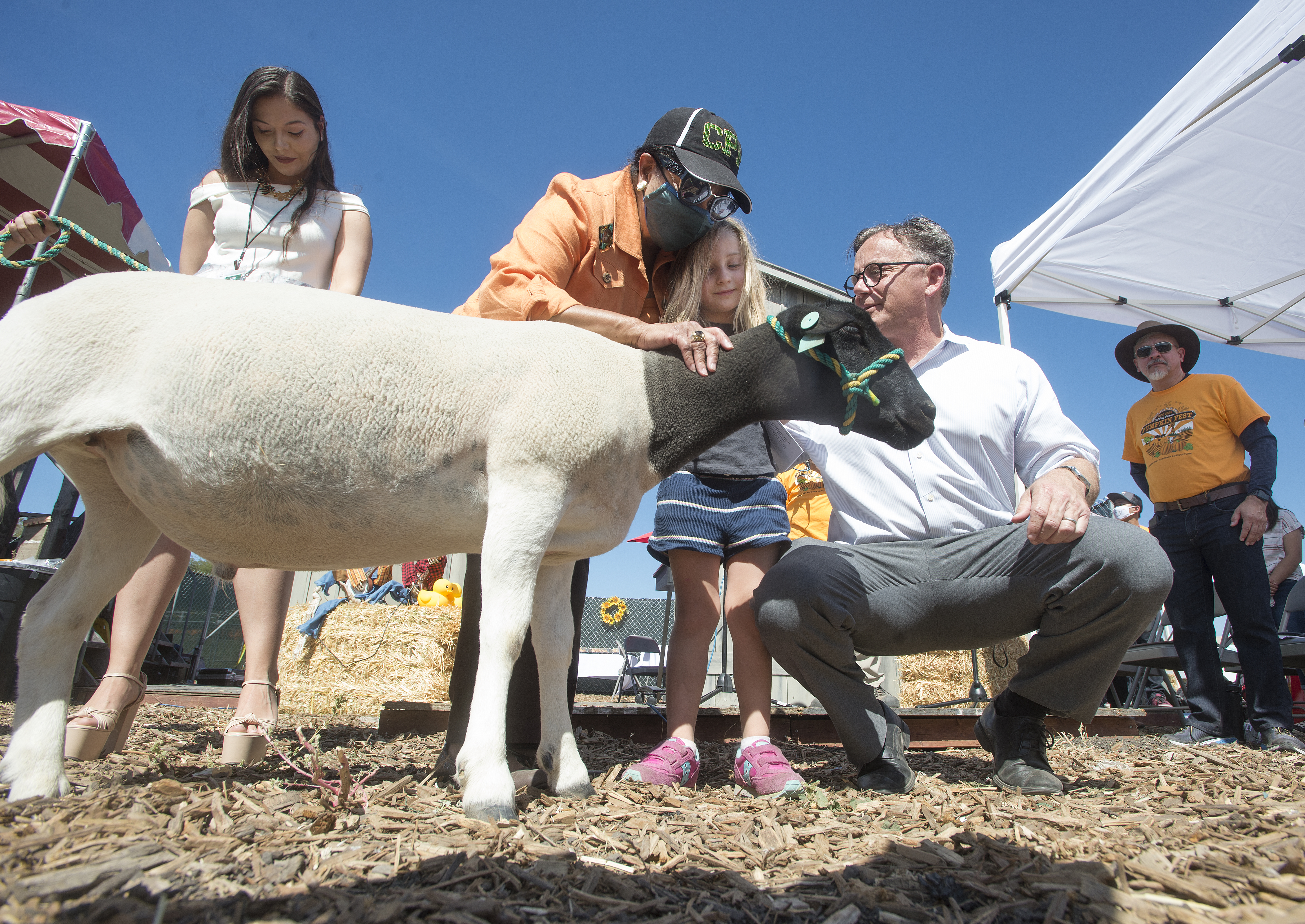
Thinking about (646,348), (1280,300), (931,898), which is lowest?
(931,898)

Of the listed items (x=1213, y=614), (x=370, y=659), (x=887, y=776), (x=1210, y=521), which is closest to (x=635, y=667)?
(x=370, y=659)

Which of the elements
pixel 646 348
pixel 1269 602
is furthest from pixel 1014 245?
pixel 646 348

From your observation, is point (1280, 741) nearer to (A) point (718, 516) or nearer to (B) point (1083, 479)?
(B) point (1083, 479)

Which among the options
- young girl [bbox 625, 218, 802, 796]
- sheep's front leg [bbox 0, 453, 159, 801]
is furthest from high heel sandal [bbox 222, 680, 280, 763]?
young girl [bbox 625, 218, 802, 796]

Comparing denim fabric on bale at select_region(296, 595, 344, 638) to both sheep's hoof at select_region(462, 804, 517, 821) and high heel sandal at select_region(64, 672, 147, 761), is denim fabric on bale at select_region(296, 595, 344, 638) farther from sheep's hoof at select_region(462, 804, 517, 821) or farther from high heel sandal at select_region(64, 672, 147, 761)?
sheep's hoof at select_region(462, 804, 517, 821)

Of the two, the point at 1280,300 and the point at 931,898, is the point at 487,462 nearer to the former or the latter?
the point at 931,898

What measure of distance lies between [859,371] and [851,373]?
0.03 metres

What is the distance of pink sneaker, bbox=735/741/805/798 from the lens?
246cm

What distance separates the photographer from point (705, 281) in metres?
3.14

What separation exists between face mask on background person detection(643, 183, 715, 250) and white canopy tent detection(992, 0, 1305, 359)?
4862 millimetres

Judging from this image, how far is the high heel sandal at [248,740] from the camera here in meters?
2.51

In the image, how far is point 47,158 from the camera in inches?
243

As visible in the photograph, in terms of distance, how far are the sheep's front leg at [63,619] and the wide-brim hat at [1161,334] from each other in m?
6.06

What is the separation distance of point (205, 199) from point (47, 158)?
491 centimetres
